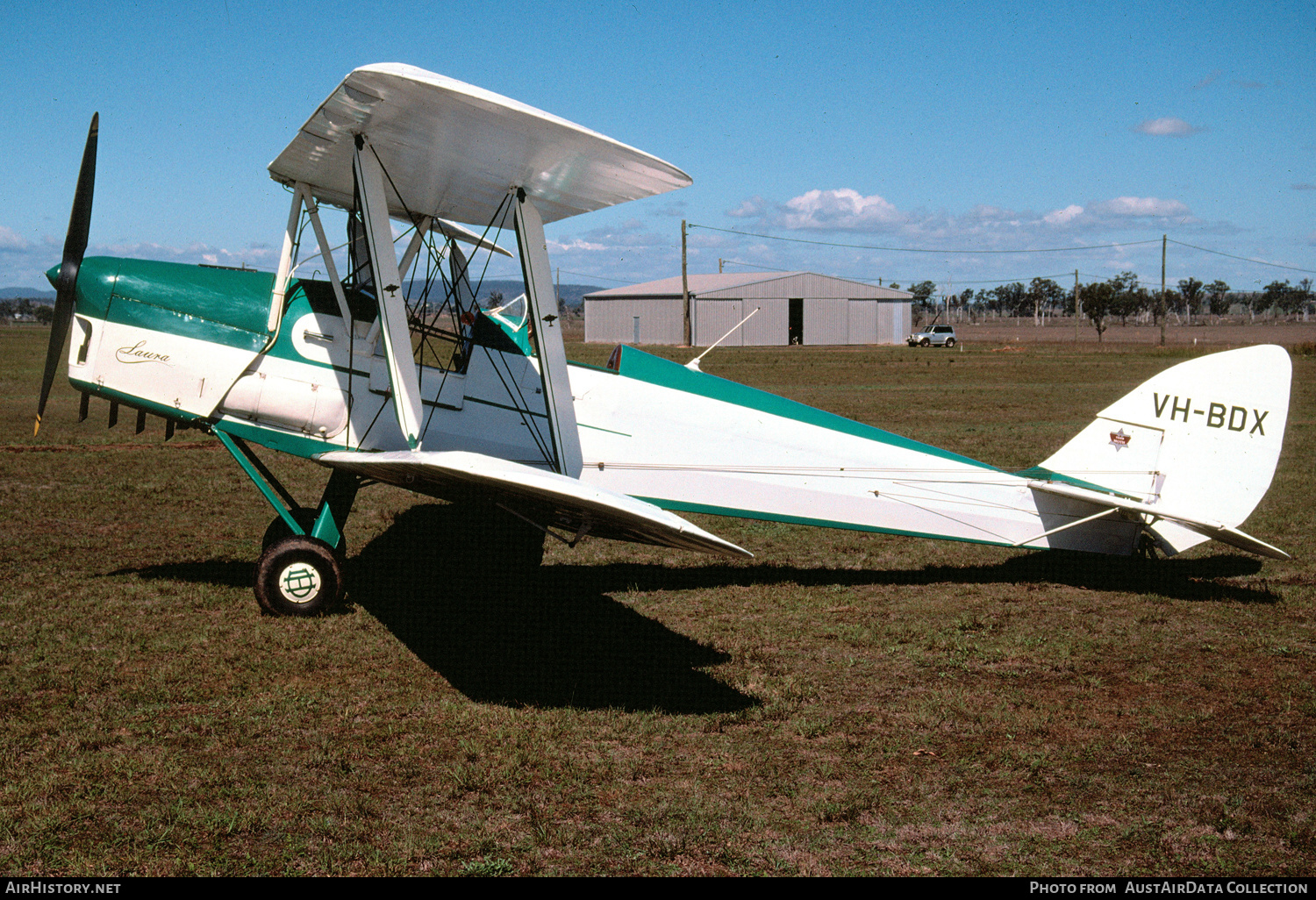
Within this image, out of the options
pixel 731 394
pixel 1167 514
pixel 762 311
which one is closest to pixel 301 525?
pixel 731 394

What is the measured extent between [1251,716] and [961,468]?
2.63 metres

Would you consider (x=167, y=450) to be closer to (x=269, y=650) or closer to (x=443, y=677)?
(x=269, y=650)

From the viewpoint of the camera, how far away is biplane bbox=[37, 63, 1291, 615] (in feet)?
19.0

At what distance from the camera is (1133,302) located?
10506 centimetres

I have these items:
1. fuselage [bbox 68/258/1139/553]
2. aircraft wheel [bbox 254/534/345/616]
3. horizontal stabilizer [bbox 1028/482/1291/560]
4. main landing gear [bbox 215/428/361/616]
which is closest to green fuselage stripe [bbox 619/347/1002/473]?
fuselage [bbox 68/258/1139/553]

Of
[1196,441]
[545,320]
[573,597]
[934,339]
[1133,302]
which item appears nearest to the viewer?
[545,320]

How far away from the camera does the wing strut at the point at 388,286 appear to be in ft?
17.7

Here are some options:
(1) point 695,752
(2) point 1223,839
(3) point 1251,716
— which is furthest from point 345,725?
(3) point 1251,716

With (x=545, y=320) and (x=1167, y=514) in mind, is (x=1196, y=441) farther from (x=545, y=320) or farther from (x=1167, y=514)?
(x=545, y=320)

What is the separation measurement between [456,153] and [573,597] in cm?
322

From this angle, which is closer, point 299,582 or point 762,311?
point 299,582

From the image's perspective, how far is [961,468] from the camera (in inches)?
273

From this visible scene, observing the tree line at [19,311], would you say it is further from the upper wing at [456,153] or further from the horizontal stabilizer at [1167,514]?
the horizontal stabilizer at [1167,514]

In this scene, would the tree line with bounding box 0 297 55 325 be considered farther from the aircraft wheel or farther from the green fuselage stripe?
the green fuselage stripe
